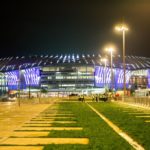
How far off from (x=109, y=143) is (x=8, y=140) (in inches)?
136

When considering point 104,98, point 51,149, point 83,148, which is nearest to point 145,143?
point 83,148

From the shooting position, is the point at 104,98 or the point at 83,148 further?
the point at 104,98

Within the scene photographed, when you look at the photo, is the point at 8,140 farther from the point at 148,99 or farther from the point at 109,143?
the point at 148,99

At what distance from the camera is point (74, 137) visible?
53.1 ft

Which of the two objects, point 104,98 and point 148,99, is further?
point 104,98

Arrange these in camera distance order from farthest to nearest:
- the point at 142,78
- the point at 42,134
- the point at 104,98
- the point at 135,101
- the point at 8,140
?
the point at 142,78, the point at 104,98, the point at 135,101, the point at 42,134, the point at 8,140

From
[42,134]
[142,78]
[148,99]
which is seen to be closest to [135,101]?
[148,99]

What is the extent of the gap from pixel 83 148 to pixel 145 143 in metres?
2.00

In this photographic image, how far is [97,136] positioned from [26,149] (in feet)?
12.8

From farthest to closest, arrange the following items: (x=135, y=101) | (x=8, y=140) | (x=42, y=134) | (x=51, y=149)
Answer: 1. (x=135, y=101)
2. (x=42, y=134)
3. (x=8, y=140)
4. (x=51, y=149)

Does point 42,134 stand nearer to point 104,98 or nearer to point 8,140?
point 8,140

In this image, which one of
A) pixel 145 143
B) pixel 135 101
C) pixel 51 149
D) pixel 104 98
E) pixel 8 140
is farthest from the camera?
pixel 104 98

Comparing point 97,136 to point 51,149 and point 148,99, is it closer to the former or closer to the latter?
point 51,149

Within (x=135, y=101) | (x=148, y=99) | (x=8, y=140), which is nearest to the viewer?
(x=8, y=140)
